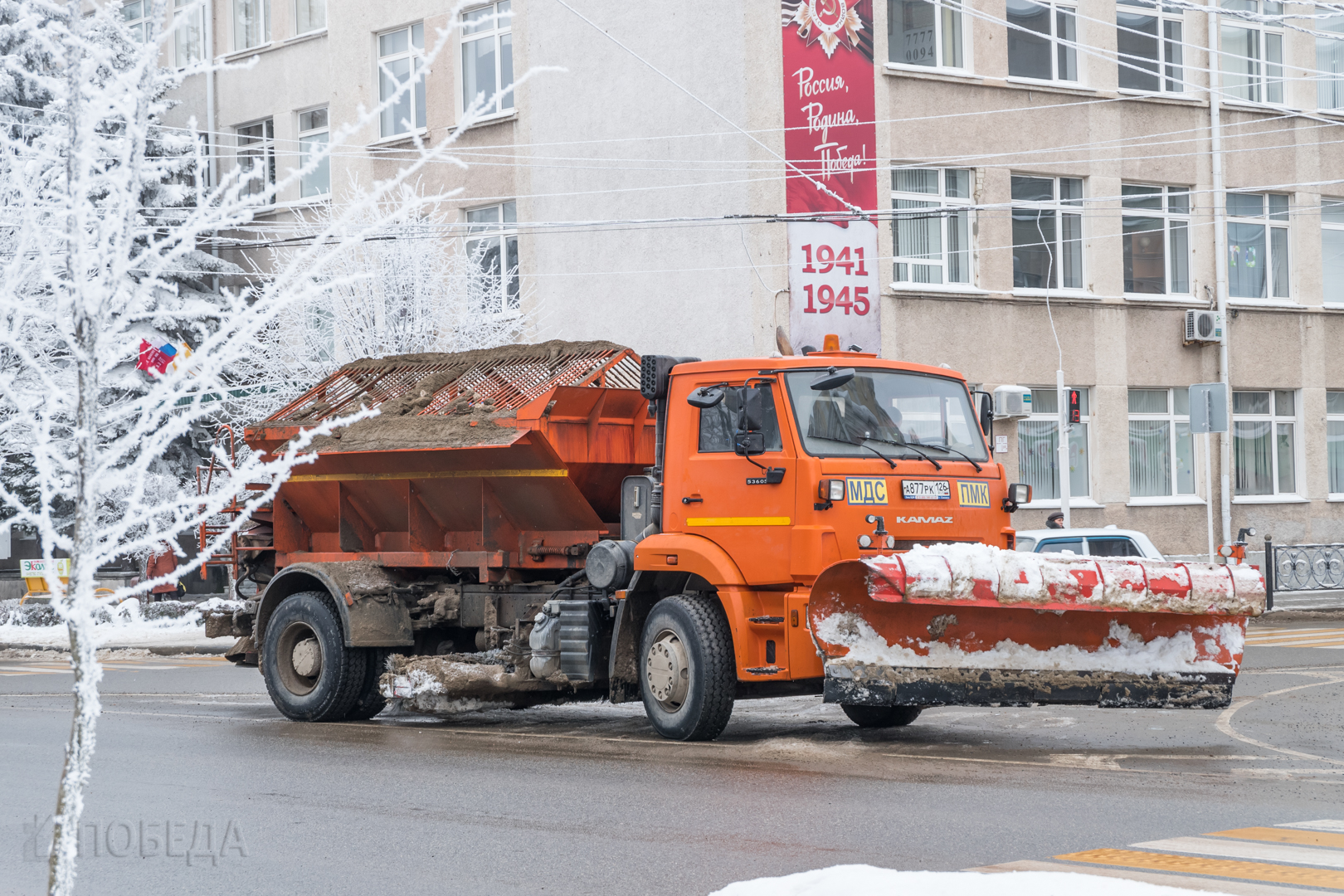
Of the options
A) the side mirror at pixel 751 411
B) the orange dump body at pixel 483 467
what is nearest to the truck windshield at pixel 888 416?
the side mirror at pixel 751 411

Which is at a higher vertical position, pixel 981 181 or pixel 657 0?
pixel 657 0

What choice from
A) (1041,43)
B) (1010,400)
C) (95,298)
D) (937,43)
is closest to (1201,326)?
(1010,400)

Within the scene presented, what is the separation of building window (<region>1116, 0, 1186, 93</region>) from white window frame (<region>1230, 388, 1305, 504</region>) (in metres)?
6.00

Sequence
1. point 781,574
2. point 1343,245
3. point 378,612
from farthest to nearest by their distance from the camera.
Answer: point 1343,245, point 378,612, point 781,574

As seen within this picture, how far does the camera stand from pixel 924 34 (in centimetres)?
2794

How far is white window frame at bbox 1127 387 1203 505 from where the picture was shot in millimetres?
29797

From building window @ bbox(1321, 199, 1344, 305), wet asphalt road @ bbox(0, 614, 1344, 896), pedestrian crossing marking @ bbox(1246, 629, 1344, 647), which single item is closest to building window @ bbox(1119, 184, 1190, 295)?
building window @ bbox(1321, 199, 1344, 305)

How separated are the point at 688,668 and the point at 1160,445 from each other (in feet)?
69.2

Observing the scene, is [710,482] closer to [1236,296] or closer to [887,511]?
[887,511]

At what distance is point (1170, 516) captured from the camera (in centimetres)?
2988

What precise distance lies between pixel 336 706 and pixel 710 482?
4.28m

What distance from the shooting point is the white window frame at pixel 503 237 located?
1169 inches

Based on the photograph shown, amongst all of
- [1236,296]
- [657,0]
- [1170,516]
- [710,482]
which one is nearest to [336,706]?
[710,482]

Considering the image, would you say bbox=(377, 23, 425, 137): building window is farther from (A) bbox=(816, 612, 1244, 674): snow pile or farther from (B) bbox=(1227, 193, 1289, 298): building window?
Result: (A) bbox=(816, 612, 1244, 674): snow pile
